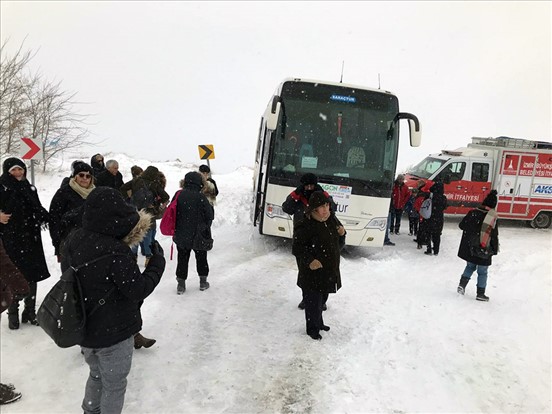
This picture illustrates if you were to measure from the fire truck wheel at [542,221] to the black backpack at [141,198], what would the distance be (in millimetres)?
14100

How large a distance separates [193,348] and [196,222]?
2.01 meters

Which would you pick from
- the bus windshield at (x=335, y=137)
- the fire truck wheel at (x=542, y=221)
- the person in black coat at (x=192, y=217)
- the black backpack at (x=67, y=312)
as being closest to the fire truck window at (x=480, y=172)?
the fire truck wheel at (x=542, y=221)

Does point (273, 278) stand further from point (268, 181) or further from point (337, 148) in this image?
point (337, 148)

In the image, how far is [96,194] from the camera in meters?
2.58

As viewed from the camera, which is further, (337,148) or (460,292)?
(337,148)

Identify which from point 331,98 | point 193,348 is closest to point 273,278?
point 193,348

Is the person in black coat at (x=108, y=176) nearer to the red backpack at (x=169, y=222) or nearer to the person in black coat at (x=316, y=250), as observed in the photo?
the red backpack at (x=169, y=222)

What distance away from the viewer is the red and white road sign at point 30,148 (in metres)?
8.52

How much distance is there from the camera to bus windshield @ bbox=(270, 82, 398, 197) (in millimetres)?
7930

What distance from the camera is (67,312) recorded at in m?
2.47

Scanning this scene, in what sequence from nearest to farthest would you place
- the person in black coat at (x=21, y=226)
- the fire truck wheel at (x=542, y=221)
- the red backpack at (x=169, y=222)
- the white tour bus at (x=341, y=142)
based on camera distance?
the person in black coat at (x=21, y=226) → the red backpack at (x=169, y=222) → the white tour bus at (x=341, y=142) → the fire truck wheel at (x=542, y=221)

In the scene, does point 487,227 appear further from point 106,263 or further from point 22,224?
point 22,224

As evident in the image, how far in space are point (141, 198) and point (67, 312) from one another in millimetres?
4386

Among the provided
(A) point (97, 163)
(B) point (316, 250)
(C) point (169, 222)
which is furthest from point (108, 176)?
(B) point (316, 250)
